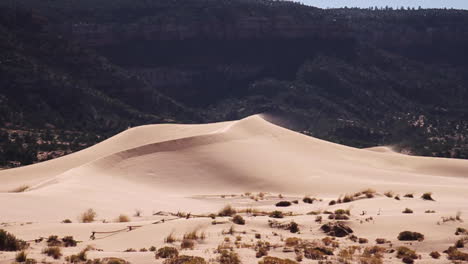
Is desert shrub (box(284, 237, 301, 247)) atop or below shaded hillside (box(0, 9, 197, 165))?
below

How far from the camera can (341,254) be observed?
1195cm

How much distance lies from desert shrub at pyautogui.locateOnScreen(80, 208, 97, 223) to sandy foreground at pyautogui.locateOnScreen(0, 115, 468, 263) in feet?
1.31

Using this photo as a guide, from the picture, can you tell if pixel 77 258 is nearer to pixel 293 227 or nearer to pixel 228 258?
pixel 228 258

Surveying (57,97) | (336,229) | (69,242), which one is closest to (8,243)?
(69,242)

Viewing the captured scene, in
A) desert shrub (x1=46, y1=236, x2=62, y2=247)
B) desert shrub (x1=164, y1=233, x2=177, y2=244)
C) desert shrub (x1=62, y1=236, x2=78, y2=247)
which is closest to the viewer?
desert shrub (x1=46, y1=236, x2=62, y2=247)

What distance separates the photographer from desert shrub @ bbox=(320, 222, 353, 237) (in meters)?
14.0

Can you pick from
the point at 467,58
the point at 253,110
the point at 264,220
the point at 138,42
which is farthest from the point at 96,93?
the point at 467,58

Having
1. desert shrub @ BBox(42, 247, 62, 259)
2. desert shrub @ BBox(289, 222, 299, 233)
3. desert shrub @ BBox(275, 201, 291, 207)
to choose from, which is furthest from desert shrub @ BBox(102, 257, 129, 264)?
desert shrub @ BBox(275, 201, 291, 207)

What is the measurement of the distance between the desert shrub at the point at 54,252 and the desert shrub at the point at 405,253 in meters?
6.67

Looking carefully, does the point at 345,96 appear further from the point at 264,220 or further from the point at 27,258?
the point at 27,258

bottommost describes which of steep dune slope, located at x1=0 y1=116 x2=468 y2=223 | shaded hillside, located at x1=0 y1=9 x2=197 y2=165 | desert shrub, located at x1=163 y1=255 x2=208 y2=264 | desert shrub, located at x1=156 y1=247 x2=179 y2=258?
desert shrub, located at x1=163 y1=255 x2=208 y2=264

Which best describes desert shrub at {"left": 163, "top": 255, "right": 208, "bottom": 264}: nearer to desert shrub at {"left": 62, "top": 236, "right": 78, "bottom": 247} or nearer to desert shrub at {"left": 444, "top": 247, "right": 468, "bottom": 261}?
desert shrub at {"left": 62, "top": 236, "right": 78, "bottom": 247}

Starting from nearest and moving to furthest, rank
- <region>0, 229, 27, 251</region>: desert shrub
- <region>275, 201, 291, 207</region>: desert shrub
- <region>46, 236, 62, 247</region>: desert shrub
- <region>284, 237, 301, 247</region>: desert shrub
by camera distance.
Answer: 1. <region>0, 229, 27, 251</region>: desert shrub
2. <region>46, 236, 62, 247</region>: desert shrub
3. <region>284, 237, 301, 247</region>: desert shrub
4. <region>275, 201, 291, 207</region>: desert shrub

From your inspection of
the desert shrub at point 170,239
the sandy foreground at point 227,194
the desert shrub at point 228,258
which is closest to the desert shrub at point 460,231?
the sandy foreground at point 227,194
